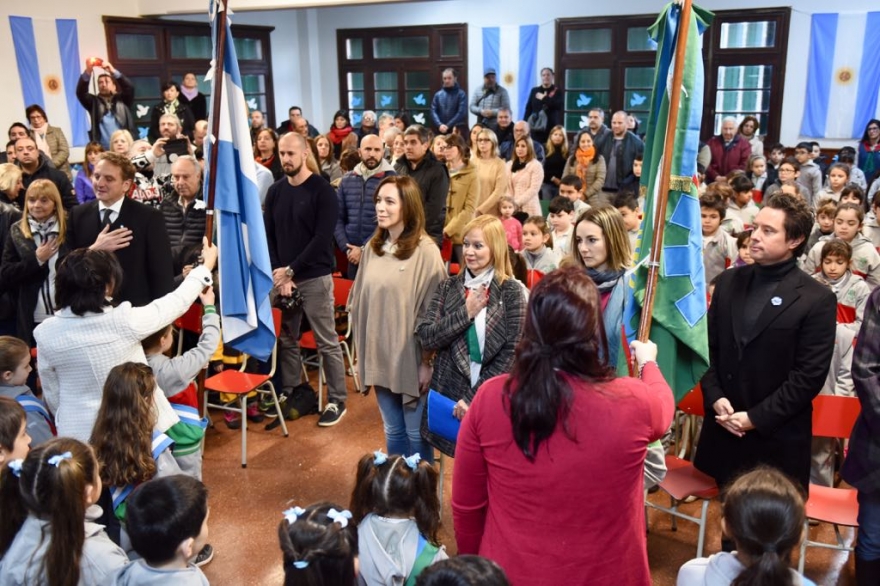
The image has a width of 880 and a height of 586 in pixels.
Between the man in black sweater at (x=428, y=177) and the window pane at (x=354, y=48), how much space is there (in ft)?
28.0

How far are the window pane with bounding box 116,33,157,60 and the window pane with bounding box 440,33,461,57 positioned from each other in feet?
15.3

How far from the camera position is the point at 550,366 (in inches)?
66.9

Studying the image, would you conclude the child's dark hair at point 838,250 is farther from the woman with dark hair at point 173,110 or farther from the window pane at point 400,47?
the window pane at point 400,47

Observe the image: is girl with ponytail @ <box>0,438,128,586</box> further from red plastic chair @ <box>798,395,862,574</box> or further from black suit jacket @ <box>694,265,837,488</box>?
red plastic chair @ <box>798,395,862,574</box>

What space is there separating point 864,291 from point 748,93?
26.6 ft

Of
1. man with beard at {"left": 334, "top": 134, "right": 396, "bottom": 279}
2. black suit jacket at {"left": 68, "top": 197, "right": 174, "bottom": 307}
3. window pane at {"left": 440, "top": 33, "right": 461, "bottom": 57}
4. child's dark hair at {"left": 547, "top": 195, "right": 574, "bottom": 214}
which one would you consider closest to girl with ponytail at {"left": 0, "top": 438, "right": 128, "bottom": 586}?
black suit jacket at {"left": 68, "top": 197, "right": 174, "bottom": 307}

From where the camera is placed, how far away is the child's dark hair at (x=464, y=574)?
1.62 meters

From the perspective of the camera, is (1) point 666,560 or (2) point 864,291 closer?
(1) point 666,560

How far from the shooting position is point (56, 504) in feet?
6.72

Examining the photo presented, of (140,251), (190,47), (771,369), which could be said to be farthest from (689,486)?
(190,47)

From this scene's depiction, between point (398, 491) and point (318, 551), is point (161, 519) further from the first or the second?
point (398, 491)

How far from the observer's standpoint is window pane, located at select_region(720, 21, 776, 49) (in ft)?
36.2

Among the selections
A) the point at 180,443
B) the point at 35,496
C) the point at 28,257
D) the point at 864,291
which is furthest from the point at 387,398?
the point at 864,291

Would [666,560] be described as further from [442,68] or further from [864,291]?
[442,68]
